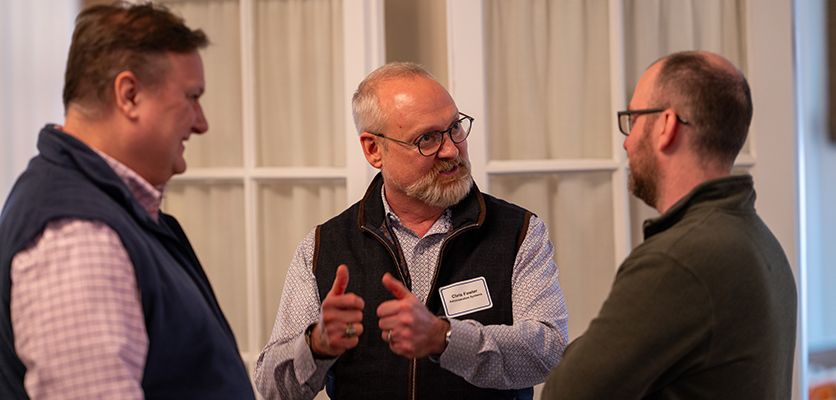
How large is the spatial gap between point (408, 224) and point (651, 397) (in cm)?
91

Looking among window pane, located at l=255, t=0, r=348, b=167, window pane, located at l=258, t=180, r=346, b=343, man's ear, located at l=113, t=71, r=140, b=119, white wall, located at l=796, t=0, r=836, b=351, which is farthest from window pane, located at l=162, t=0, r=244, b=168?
white wall, located at l=796, t=0, r=836, b=351

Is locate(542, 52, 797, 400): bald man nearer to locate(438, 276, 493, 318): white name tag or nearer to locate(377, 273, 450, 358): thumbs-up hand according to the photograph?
locate(377, 273, 450, 358): thumbs-up hand

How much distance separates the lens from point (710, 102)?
4.01ft

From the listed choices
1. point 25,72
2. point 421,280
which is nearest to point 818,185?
point 421,280

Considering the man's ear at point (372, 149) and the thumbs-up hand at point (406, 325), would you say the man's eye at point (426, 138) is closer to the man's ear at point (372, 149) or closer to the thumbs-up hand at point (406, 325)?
the man's ear at point (372, 149)

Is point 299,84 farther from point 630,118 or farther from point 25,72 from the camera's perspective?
point 630,118

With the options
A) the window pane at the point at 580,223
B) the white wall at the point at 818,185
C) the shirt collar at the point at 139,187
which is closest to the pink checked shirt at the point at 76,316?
the shirt collar at the point at 139,187

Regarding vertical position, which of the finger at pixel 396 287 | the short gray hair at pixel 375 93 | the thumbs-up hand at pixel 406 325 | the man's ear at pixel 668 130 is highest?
the short gray hair at pixel 375 93

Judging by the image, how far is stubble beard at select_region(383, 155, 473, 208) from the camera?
178 cm

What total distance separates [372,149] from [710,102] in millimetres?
1035

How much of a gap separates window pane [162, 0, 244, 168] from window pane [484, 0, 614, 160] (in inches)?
39.2

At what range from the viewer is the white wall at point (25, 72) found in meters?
2.38

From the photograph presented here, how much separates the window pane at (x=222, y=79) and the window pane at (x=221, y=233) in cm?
14

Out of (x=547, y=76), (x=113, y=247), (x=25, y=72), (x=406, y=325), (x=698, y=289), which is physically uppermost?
(x=25, y=72)
